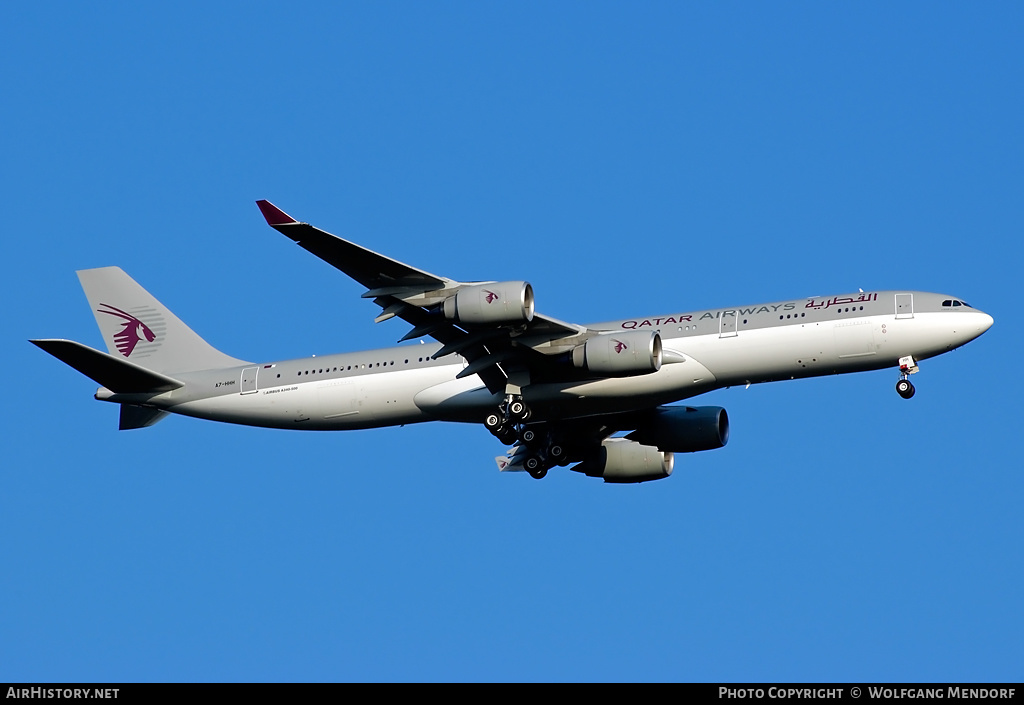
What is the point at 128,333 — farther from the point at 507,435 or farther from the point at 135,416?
the point at 507,435

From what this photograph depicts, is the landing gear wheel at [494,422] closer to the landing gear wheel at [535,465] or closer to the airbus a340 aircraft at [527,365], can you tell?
the airbus a340 aircraft at [527,365]

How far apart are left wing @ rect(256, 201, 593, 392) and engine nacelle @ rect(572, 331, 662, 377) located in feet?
3.04

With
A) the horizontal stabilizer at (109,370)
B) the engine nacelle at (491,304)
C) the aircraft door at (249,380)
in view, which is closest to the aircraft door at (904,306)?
the engine nacelle at (491,304)

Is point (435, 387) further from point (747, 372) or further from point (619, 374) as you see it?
point (747, 372)

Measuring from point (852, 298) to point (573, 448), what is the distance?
1168 cm

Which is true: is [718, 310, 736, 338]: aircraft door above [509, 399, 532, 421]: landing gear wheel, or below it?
above

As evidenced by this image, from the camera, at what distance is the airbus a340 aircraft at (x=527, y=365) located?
3759 centimetres

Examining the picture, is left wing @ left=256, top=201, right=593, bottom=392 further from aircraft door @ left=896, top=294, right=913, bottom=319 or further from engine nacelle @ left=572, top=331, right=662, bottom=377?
aircraft door @ left=896, top=294, right=913, bottom=319

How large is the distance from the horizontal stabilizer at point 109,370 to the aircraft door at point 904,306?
2344 cm

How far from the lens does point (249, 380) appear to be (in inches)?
1769

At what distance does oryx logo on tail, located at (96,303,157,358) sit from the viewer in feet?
156

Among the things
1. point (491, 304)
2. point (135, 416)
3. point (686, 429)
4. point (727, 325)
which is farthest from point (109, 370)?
point (727, 325)

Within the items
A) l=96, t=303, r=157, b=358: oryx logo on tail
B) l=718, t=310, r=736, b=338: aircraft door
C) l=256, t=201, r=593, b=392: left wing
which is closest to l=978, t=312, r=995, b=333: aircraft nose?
l=718, t=310, r=736, b=338: aircraft door

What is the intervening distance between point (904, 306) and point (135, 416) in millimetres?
25212
